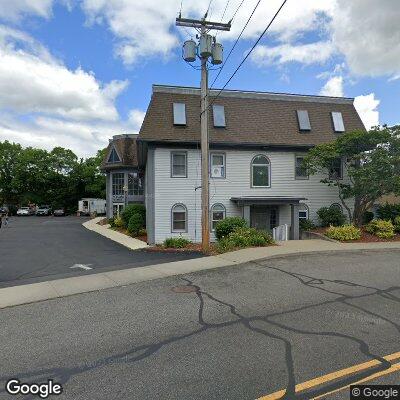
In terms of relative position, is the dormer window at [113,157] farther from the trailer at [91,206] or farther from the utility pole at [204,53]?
the trailer at [91,206]

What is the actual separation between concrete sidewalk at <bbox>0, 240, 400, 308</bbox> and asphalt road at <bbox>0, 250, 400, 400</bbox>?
0.61 m

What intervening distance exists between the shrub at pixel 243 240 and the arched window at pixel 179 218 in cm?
384

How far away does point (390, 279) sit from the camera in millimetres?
9000

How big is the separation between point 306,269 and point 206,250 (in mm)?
4625

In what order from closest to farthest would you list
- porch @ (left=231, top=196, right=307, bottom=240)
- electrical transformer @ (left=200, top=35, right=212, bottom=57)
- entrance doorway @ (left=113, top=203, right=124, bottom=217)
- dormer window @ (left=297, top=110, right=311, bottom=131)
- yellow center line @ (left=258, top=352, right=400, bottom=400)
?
yellow center line @ (left=258, top=352, right=400, bottom=400) → electrical transformer @ (left=200, top=35, right=212, bottom=57) → porch @ (left=231, top=196, right=307, bottom=240) → dormer window @ (left=297, top=110, right=311, bottom=131) → entrance doorway @ (left=113, top=203, right=124, bottom=217)

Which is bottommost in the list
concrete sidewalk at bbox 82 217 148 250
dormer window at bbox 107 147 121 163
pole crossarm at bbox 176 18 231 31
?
concrete sidewalk at bbox 82 217 148 250

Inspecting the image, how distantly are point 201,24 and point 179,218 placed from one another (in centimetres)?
957

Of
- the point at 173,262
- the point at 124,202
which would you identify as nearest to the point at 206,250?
the point at 173,262

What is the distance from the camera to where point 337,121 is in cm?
2127

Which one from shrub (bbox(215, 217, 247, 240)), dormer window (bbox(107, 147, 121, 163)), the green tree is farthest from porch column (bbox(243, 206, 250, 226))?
dormer window (bbox(107, 147, 121, 163))

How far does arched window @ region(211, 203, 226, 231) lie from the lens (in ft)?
62.3

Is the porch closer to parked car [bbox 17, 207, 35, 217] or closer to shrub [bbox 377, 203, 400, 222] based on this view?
shrub [bbox 377, 203, 400, 222]

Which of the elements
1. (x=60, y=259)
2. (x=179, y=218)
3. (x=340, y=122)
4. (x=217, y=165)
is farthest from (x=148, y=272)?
(x=340, y=122)

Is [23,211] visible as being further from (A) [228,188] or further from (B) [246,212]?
(B) [246,212]
